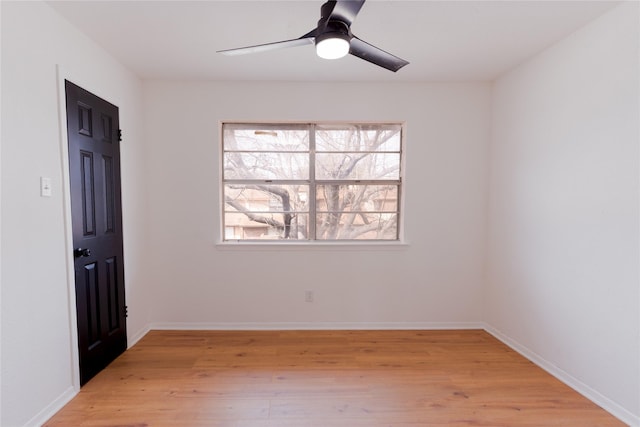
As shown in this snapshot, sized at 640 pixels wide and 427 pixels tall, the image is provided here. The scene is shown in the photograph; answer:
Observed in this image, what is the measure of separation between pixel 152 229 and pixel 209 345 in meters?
1.26

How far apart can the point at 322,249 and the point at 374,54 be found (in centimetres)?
180

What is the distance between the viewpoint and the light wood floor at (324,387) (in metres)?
1.66

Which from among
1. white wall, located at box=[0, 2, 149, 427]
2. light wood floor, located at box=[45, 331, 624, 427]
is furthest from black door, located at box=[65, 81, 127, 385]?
light wood floor, located at box=[45, 331, 624, 427]

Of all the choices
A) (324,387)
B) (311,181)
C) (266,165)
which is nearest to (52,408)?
(324,387)

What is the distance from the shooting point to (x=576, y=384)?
1934 mm

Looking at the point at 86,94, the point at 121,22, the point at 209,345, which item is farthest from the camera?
the point at 209,345

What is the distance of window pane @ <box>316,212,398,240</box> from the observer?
291 cm

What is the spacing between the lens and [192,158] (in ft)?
8.92

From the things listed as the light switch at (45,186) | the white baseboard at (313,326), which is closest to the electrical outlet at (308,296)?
the white baseboard at (313,326)

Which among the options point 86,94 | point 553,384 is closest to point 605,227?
point 553,384

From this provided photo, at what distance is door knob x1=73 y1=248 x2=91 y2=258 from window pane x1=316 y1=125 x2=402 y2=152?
2083 millimetres

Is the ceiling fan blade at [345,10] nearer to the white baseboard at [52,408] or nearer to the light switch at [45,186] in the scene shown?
the light switch at [45,186]

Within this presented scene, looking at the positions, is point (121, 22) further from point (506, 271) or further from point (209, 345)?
point (506, 271)

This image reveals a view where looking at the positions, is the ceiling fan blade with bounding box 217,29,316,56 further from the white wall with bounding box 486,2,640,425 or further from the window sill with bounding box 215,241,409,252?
the white wall with bounding box 486,2,640,425
